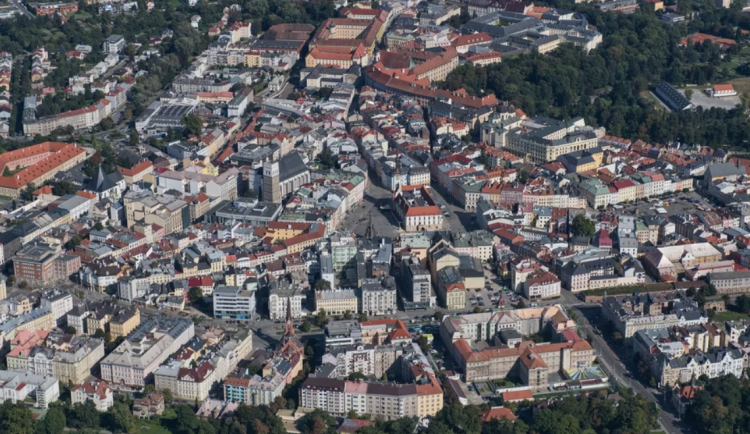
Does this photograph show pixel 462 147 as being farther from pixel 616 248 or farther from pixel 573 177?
pixel 616 248

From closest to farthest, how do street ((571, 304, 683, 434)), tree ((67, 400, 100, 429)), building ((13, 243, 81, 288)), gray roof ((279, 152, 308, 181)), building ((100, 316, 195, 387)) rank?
tree ((67, 400, 100, 429)) → street ((571, 304, 683, 434)) → building ((100, 316, 195, 387)) → building ((13, 243, 81, 288)) → gray roof ((279, 152, 308, 181))

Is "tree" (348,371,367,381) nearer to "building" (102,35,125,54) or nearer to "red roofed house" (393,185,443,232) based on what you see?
"red roofed house" (393,185,443,232)

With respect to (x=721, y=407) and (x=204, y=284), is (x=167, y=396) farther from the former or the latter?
(x=721, y=407)

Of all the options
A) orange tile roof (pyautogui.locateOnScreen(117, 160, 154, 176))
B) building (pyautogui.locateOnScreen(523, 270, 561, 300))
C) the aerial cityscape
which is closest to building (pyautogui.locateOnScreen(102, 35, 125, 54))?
the aerial cityscape

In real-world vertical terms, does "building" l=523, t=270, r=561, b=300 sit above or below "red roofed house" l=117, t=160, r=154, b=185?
below

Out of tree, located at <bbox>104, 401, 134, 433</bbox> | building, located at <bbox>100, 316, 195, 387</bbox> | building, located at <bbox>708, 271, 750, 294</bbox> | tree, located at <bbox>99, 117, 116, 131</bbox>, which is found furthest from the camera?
tree, located at <bbox>99, 117, 116, 131</bbox>

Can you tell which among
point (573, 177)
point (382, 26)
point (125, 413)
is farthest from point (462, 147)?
point (125, 413)

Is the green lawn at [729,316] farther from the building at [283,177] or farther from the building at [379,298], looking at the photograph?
the building at [283,177]

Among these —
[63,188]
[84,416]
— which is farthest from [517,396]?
[63,188]
